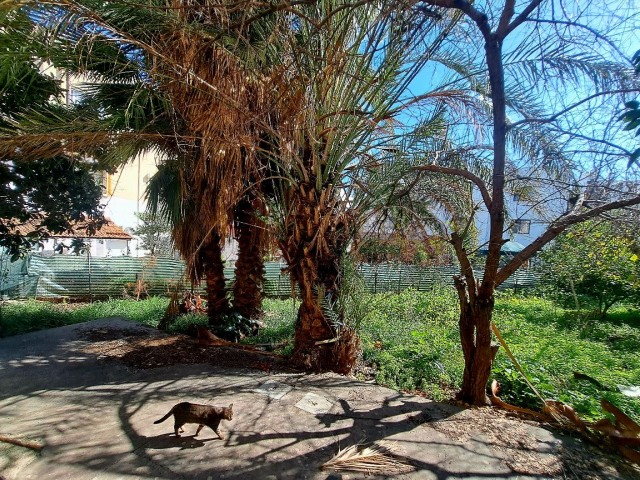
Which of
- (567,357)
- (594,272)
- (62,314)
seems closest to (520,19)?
(567,357)

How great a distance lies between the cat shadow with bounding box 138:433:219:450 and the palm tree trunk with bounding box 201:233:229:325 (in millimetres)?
4537

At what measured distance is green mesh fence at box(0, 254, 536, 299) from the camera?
11.6 meters

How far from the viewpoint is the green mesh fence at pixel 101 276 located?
456 inches

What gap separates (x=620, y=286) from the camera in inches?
411

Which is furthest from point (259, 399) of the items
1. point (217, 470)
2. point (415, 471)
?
point (415, 471)

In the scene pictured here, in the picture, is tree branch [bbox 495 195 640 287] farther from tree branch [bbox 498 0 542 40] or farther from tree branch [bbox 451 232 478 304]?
tree branch [bbox 498 0 542 40]

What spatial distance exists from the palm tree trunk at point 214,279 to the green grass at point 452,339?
0.69 metres

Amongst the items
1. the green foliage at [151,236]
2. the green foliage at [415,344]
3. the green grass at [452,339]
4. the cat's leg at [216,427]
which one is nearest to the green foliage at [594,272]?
the green grass at [452,339]

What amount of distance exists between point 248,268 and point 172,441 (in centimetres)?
489

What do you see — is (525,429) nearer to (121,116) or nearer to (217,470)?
(217,470)

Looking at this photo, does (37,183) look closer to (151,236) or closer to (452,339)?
(452,339)

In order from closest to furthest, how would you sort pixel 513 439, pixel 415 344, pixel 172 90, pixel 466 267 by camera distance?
pixel 513 439 < pixel 466 267 < pixel 172 90 < pixel 415 344

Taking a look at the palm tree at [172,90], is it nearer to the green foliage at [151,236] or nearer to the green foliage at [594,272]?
the green foliage at [594,272]

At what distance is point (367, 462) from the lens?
8.91ft
